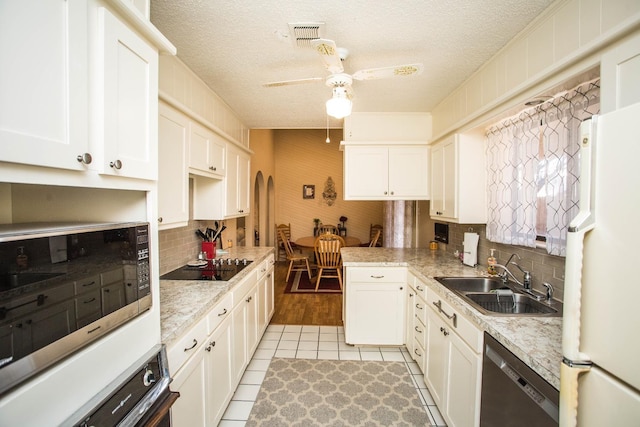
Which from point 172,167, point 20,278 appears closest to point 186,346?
point 20,278

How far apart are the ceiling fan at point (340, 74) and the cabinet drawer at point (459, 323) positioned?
1.38 meters

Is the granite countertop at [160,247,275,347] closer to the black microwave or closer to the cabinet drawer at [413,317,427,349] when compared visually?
the black microwave

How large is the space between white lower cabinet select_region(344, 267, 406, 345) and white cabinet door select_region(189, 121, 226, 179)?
4.96 ft

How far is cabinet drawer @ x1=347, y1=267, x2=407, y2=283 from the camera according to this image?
254 centimetres

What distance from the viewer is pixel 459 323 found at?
154 cm

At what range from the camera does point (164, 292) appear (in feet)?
5.41

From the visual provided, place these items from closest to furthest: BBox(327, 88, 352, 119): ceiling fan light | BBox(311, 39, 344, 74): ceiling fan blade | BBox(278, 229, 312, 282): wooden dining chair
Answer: BBox(311, 39, 344, 74): ceiling fan blade
BBox(327, 88, 352, 119): ceiling fan light
BBox(278, 229, 312, 282): wooden dining chair

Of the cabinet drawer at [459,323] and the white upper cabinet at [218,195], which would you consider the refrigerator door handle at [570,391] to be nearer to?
the cabinet drawer at [459,323]

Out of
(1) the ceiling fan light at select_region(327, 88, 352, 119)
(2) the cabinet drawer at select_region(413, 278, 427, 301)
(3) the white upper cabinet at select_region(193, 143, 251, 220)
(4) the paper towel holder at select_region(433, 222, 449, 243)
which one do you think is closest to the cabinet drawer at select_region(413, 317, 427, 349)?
(2) the cabinet drawer at select_region(413, 278, 427, 301)

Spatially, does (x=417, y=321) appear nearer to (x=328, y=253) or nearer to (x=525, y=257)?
(x=525, y=257)

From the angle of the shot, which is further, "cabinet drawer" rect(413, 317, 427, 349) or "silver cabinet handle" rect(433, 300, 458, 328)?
"cabinet drawer" rect(413, 317, 427, 349)

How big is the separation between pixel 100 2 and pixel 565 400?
1.67 m

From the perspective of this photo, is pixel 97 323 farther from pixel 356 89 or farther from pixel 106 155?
pixel 356 89

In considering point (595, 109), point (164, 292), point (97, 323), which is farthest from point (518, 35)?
point (164, 292)
